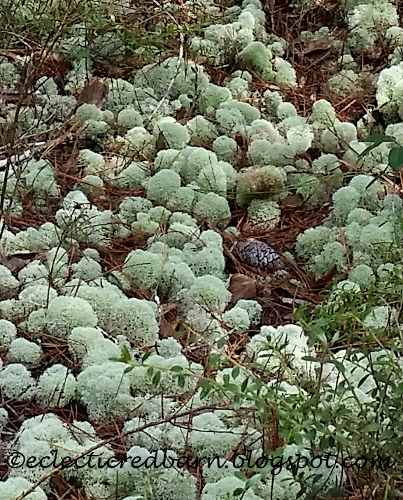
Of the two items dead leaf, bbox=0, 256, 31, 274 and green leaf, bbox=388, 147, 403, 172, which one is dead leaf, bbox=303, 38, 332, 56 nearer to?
dead leaf, bbox=0, 256, 31, 274

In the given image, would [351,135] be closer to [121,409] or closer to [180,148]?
[180,148]

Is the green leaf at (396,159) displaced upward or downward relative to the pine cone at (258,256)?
upward

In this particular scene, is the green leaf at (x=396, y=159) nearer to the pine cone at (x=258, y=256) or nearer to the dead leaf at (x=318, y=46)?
the pine cone at (x=258, y=256)

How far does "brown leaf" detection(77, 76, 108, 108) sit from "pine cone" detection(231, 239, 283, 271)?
94cm

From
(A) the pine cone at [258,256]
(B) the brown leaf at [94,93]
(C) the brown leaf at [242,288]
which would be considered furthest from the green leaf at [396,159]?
(B) the brown leaf at [94,93]

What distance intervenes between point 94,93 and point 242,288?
3.81 feet

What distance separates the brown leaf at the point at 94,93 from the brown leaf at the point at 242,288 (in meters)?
1.07

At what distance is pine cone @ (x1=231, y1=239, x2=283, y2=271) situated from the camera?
94.1 inches

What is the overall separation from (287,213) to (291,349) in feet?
2.52

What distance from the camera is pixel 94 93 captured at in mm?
3027

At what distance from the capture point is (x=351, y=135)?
9.30ft

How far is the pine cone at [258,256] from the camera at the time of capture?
2391 millimetres

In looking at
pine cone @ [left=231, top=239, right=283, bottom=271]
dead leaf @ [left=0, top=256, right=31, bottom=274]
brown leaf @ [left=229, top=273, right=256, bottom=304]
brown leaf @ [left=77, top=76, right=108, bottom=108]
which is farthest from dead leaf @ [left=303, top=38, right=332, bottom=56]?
dead leaf @ [left=0, top=256, right=31, bottom=274]

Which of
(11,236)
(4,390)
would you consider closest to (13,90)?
(11,236)
